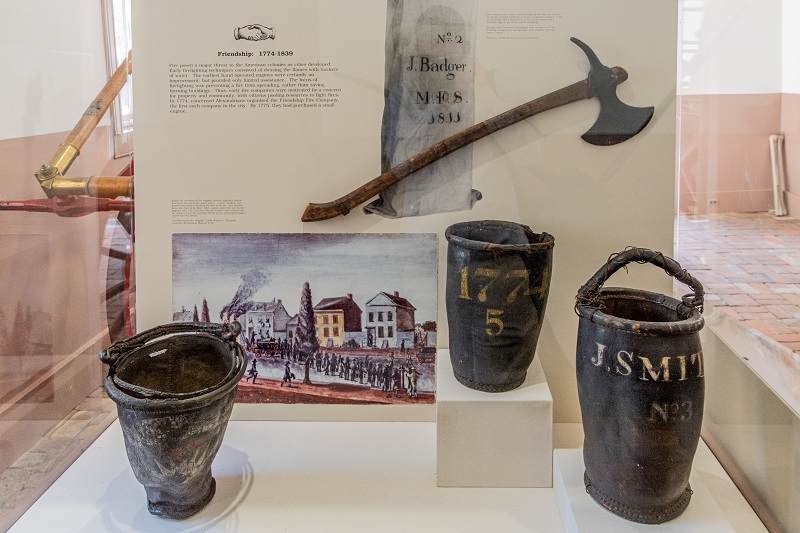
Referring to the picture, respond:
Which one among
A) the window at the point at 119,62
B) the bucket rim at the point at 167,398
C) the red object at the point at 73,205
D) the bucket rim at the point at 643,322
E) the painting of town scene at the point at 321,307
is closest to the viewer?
the bucket rim at the point at 643,322

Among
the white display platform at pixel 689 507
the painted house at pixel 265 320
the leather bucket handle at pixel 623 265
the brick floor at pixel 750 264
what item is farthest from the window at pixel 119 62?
the brick floor at pixel 750 264

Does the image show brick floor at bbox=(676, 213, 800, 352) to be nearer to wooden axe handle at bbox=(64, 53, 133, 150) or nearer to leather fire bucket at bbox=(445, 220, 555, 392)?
leather fire bucket at bbox=(445, 220, 555, 392)

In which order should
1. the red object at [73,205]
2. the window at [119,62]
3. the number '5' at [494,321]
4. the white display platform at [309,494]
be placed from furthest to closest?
the window at [119,62]
the red object at [73,205]
the number '5' at [494,321]
the white display platform at [309,494]

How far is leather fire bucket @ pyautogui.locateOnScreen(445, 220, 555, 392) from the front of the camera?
1771 millimetres

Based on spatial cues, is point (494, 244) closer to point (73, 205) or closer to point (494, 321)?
point (494, 321)

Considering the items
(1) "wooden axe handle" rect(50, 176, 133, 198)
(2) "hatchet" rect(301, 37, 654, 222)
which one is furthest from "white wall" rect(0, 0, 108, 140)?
(2) "hatchet" rect(301, 37, 654, 222)

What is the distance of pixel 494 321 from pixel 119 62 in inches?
61.7

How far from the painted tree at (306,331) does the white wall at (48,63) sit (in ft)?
3.29

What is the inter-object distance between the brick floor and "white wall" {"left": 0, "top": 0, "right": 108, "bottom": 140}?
6.57 feet

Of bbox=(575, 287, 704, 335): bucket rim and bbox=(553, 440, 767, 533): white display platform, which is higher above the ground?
bbox=(575, 287, 704, 335): bucket rim

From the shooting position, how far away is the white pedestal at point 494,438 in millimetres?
1819

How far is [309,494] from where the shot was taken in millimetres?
1807

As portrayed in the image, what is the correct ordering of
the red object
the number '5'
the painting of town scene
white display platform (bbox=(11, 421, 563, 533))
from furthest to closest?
1. the red object
2. the painting of town scene
3. the number '5'
4. white display platform (bbox=(11, 421, 563, 533))

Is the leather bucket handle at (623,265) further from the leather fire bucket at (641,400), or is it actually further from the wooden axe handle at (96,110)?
the wooden axe handle at (96,110)
